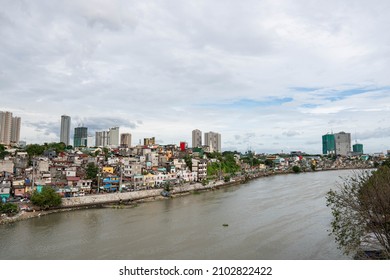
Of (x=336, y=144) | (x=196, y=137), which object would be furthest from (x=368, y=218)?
(x=336, y=144)

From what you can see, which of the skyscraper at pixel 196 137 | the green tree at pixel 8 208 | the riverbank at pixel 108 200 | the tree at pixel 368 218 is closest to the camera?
the tree at pixel 368 218

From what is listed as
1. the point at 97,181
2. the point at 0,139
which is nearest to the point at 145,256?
the point at 97,181

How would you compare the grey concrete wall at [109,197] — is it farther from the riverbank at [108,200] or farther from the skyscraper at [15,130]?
the skyscraper at [15,130]

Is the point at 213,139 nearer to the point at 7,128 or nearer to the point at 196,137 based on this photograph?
the point at 196,137

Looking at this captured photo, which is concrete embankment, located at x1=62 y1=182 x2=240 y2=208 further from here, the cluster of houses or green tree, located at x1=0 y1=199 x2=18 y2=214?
green tree, located at x1=0 y1=199 x2=18 y2=214

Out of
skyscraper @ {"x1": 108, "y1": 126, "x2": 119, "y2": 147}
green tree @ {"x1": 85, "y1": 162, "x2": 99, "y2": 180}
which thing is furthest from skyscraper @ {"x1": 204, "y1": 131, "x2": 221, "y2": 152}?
green tree @ {"x1": 85, "y1": 162, "x2": 99, "y2": 180}

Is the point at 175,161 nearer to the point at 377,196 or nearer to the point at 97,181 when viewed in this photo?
the point at 97,181

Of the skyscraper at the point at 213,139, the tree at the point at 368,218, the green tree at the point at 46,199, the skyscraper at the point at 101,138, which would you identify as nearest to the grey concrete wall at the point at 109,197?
the green tree at the point at 46,199
